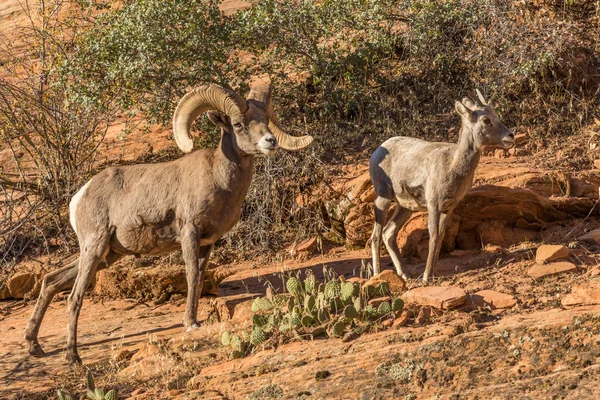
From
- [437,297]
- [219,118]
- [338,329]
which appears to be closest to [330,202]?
[219,118]

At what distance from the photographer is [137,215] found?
10.1m

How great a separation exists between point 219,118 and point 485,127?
3316mm

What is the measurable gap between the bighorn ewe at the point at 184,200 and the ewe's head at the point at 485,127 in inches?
87.0

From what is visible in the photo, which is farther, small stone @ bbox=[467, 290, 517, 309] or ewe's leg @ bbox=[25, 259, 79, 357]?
ewe's leg @ bbox=[25, 259, 79, 357]

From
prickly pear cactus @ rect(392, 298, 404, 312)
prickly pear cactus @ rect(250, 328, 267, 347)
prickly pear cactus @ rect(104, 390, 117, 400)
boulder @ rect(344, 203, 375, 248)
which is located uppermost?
boulder @ rect(344, 203, 375, 248)

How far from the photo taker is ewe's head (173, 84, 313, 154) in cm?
999

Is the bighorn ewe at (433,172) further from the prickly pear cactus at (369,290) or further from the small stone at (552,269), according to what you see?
the prickly pear cactus at (369,290)

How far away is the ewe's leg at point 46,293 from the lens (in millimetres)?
→ 9969

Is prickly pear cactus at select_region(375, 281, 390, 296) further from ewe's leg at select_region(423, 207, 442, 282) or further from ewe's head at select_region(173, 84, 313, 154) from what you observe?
ewe's head at select_region(173, 84, 313, 154)

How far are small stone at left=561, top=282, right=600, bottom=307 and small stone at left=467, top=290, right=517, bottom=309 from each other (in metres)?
0.53

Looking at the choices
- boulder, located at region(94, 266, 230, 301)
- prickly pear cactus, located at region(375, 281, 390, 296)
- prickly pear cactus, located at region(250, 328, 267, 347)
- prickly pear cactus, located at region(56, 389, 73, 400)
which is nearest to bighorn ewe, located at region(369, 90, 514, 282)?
prickly pear cactus, located at region(375, 281, 390, 296)

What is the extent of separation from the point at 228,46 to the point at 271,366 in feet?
26.9

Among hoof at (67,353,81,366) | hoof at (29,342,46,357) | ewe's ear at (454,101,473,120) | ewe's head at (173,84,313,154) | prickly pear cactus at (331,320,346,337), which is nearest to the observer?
prickly pear cactus at (331,320,346,337)

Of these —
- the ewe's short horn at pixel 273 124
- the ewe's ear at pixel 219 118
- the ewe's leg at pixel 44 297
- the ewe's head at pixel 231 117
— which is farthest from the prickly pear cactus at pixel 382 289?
the ewe's leg at pixel 44 297
